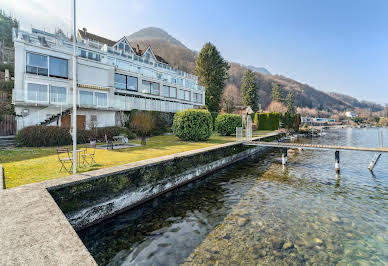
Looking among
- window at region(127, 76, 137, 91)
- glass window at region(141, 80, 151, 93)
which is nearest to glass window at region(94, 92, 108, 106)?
window at region(127, 76, 137, 91)

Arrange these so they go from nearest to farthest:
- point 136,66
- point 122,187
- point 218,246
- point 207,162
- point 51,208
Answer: point 51,208, point 218,246, point 122,187, point 207,162, point 136,66

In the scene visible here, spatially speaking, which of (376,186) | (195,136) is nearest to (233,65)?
(195,136)

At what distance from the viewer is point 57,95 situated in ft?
64.1

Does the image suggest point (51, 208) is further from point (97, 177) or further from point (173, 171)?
point (173, 171)

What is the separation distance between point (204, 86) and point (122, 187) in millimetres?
41806

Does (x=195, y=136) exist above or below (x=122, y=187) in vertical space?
above

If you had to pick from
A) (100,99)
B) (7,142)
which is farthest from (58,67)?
(7,142)

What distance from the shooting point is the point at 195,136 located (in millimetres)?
19016

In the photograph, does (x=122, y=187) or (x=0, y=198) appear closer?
(x=0, y=198)

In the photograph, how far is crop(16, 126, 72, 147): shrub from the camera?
14273mm

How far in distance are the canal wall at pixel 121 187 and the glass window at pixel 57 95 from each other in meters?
16.3

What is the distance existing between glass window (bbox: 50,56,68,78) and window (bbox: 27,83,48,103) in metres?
1.73

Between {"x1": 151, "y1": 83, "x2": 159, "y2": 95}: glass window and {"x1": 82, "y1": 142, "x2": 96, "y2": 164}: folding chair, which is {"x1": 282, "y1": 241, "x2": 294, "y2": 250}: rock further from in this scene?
{"x1": 151, "y1": 83, "x2": 159, "y2": 95}: glass window

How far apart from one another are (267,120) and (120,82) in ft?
96.7
